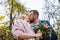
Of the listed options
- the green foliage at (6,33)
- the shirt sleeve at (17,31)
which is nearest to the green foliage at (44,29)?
the shirt sleeve at (17,31)

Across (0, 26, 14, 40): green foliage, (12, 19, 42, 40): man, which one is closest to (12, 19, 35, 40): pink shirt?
(12, 19, 42, 40): man

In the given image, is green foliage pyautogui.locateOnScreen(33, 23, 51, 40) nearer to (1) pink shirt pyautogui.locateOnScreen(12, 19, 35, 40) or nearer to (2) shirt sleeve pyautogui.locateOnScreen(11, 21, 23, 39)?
(1) pink shirt pyautogui.locateOnScreen(12, 19, 35, 40)

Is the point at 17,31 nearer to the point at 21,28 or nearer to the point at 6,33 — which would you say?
the point at 21,28

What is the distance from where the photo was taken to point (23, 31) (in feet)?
8.84

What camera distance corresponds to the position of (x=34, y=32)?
9.05 ft

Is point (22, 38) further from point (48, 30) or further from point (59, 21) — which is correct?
point (59, 21)

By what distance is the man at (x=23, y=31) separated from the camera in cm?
261

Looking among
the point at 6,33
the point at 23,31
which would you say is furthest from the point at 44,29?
the point at 6,33

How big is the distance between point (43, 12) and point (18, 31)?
426cm

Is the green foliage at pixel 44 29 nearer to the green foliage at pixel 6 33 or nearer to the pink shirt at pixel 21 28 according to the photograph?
the pink shirt at pixel 21 28

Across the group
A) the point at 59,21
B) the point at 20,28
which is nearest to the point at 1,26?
the point at 20,28

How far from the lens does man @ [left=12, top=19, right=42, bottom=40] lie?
2.61 m

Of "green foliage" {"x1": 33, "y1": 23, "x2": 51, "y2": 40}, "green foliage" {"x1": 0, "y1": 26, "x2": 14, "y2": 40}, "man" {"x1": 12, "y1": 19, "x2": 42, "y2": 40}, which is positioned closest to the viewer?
"man" {"x1": 12, "y1": 19, "x2": 42, "y2": 40}

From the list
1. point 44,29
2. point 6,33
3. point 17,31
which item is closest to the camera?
point 17,31
